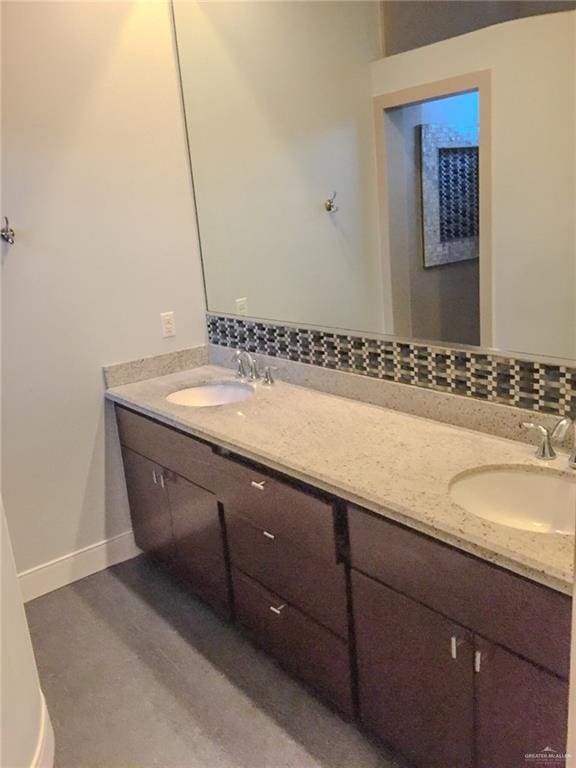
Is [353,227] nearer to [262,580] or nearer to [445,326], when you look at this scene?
[445,326]

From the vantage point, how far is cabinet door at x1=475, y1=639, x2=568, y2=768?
1.30 m

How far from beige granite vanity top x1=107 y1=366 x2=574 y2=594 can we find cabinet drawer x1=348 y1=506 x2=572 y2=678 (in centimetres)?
3

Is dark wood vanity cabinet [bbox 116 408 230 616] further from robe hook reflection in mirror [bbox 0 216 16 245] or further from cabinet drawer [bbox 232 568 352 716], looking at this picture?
robe hook reflection in mirror [bbox 0 216 16 245]

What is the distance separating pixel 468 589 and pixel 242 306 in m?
1.79

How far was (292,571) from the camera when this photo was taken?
76.4 inches

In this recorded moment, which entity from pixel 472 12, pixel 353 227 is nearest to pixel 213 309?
pixel 353 227

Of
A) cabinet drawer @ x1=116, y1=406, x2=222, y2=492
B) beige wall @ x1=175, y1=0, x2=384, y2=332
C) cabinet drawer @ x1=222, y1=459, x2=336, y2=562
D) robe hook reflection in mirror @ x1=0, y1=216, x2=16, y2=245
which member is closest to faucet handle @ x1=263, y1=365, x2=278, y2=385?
beige wall @ x1=175, y1=0, x2=384, y2=332

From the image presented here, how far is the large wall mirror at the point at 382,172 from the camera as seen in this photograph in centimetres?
182

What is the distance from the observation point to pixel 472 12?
2012mm

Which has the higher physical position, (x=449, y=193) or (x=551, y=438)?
(x=449, y=193)

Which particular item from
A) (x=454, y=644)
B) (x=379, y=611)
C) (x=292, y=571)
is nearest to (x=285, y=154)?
(x=292, y=571)

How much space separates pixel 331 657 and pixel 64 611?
50.6 inches

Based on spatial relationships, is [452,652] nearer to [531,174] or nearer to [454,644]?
[454,644]

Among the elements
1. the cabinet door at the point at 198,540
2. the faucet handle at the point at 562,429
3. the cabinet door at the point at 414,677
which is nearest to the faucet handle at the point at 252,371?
the cabinet door at the point at 198,540
